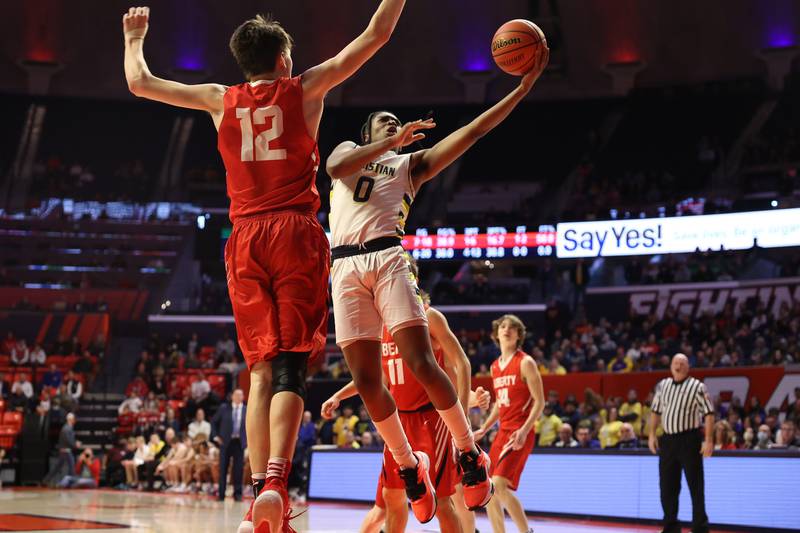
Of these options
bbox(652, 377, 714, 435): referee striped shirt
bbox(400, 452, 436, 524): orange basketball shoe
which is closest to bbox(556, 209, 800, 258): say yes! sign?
bbox(652, 377, 714, 435): referee striped shirt

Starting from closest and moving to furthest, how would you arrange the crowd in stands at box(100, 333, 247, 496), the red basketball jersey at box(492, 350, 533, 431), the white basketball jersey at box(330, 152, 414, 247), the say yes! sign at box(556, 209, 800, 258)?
the white basketball jersey at box(330, 152, 414, 247) < the red basketball jersey at box(492, 350, 533, 431) < the crowd in stands at box(100, 333, 247, 496) < the say yes! sign at box(556, 209, 800, 258)

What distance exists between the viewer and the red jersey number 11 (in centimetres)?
422

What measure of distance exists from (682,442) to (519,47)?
20.2 ft

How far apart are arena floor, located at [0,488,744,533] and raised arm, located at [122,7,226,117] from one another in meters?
6.00

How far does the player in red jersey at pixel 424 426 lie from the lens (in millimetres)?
5934

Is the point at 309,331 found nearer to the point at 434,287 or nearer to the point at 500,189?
the point at 434,287

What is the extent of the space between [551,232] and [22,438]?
15209 millimetres

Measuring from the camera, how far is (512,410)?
926 cm

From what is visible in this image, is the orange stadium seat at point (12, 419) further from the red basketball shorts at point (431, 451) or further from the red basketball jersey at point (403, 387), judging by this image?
the red basketball shorts at point (431, 451)

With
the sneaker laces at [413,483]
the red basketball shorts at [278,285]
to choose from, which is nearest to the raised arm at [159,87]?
the red basketball shorts at [278,285]

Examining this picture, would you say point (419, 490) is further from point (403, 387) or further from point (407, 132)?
point (407, 132)

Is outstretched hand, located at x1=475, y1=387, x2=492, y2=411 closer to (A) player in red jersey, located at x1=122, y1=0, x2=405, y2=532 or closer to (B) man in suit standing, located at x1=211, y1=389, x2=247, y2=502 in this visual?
(A) player in red jersey, located at x1=122, y1=0, x2=405, y2=532

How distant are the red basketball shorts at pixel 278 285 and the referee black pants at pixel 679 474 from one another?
6927 mm

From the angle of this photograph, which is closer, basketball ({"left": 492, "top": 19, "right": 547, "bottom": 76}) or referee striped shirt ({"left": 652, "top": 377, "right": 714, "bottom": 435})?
basketball ({"left": 492, "top": 19, "right": 547, "bottom": 76})
